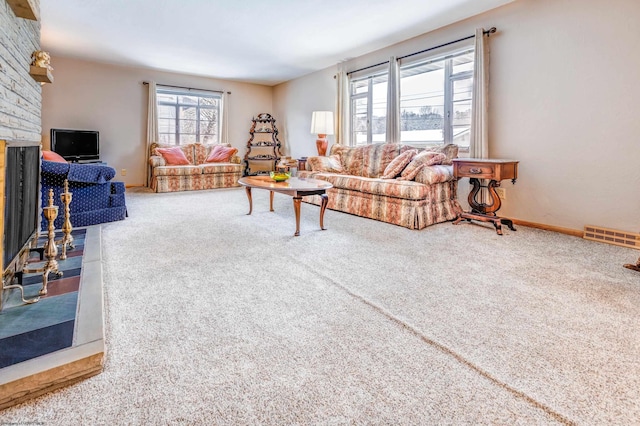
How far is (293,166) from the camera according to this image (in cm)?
666

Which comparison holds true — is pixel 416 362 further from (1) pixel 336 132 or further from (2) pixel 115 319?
(1) pixel 336 132

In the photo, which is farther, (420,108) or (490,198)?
(420,108)

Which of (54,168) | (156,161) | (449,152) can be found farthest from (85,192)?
(449,152)

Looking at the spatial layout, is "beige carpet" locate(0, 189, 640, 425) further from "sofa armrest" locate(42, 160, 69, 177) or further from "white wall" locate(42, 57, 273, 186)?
"white wall" locate(42, 57, 273, 186)

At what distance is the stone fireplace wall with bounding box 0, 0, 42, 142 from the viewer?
1650mm

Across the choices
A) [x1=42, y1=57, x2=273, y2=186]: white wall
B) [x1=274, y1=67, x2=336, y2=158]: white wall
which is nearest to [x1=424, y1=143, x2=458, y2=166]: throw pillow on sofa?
[x1=274, y1=67, x2=336, y2=158]: white wall

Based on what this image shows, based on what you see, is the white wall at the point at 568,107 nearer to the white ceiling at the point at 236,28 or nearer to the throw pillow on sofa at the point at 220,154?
the white ceiling at the point at 236,28

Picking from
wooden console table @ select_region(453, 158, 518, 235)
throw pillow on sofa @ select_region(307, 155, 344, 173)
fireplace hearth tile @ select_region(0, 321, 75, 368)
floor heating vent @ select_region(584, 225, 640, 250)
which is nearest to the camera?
fireplace hearth tile @ select_region(0, 321, 75, 368)

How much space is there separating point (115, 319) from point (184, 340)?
437 mm

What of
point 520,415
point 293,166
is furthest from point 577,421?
point 293,166

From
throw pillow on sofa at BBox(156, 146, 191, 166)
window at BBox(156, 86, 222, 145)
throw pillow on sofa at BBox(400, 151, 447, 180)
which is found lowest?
throw pillow on sofa at BBox(400, 151, 447, 180)

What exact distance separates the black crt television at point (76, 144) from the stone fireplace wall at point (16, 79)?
327 centimetres

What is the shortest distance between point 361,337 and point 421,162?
2676mm

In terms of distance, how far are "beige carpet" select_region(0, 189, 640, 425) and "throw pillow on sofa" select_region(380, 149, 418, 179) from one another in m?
1.41
